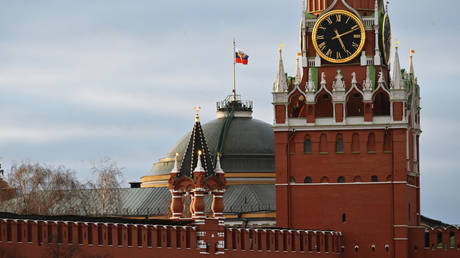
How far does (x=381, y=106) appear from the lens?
3738 inches

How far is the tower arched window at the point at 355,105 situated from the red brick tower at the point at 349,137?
0.06 m

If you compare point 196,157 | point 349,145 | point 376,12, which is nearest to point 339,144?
point 349,145

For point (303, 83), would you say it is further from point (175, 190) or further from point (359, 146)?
point (175, 190)

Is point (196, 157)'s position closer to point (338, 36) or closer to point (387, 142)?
point (387, 142)

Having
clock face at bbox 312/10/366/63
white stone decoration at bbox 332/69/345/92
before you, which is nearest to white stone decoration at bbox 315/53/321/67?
clock face at bbox 312/10/366/63

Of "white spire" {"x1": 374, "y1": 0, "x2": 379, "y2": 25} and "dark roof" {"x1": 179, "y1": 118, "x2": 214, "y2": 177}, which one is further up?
"white spire" {"x1": 374, "y1": 0, "x2": 379, "y2": 25}

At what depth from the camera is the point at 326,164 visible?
94438mm

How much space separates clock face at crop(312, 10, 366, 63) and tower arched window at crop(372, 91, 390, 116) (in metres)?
2.96

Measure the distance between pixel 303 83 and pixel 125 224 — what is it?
2199 cm

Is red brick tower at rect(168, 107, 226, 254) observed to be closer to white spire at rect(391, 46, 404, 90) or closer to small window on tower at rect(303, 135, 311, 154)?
small window on tower at rect(303, 135, 311, 154)

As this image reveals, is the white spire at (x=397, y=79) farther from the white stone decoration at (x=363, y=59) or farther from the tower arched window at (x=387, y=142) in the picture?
the tower arched window at (x=387, y=142)

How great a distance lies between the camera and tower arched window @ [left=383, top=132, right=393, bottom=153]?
93.6 meters

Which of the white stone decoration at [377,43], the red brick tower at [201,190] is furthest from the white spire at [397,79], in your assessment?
→ the red brick tower at [201,190]

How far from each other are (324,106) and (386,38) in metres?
6.09
